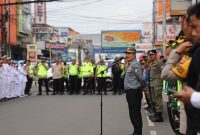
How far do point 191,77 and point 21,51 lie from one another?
2175 inches

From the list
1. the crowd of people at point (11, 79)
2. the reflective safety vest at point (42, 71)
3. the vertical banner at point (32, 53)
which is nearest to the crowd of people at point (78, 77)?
the reflective safety vest at point (42, 71)

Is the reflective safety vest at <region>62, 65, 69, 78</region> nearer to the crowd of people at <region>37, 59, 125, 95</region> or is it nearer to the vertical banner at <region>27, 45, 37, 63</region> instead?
the crowd of people at <region>37, 59, 125, 95</region>

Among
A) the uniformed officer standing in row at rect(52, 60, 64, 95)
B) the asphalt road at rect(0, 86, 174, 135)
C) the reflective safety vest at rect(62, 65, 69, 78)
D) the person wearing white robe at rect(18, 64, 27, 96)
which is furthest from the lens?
the reflective safety vest at rect(62, 65, 69, 78)

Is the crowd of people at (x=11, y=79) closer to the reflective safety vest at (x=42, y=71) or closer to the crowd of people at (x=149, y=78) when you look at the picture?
the crowd of people at (x=149, y=78)

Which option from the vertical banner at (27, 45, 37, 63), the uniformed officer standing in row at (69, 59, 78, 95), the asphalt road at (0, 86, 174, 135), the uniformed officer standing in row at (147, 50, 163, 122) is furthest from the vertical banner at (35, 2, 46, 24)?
the uniformed officer standing in row at (147, 50, 163, 122)

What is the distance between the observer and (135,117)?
9.24m

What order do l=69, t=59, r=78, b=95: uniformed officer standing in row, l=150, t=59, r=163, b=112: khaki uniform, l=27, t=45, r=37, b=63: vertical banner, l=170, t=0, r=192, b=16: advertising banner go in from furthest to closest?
l=27, t=45, r=37, b=63: vertical banner < l=69, t=59, r=78, b=95: uniformed officer standing in row < l=170, t=0, r=192, b=16: advertising banner < l=150, t=59, r=163, b=112: khaki uniform

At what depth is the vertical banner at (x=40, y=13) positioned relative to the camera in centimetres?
7094

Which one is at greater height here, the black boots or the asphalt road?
the black boots

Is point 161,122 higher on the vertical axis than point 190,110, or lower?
lower

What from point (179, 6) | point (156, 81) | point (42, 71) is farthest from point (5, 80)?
point (156, 81)

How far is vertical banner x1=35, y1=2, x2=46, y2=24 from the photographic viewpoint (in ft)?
233

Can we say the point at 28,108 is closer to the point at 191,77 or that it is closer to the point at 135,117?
the point at 135,117

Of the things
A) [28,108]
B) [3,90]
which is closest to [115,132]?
[28,108]
